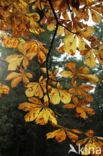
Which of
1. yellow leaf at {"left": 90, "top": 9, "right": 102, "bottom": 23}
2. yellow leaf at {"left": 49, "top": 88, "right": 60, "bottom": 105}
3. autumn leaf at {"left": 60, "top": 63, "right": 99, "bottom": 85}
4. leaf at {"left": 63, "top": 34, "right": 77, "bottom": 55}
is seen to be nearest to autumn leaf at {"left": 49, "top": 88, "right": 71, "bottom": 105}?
yellow leaf at {"left": 49, "top": 88, "right": 60, "bottom": 105}

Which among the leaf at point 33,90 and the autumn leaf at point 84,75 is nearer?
the autumn leaf at point 84,75

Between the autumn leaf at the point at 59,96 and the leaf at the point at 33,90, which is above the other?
the leaf at the point at 33,90

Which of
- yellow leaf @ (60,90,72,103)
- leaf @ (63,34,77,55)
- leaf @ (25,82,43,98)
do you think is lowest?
yellow leaf @ (60,90,72,103)

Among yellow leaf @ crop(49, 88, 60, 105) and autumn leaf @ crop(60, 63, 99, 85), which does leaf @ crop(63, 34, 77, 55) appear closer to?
autumn leaf @ crop(60, 63, 99, 85)

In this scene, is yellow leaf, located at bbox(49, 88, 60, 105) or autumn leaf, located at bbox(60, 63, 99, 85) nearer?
autumn leaf, located at bbox(60, 63, 99, 85)

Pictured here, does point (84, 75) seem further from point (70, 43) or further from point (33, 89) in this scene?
point (33, 89)

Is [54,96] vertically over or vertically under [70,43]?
under

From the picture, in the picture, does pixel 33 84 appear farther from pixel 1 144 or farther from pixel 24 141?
pixel 24 141

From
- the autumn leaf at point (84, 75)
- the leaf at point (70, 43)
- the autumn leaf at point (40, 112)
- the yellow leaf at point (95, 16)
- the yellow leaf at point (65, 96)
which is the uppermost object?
the yellow leaf at point (95, 16)

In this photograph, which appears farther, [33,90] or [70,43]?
[33,90]

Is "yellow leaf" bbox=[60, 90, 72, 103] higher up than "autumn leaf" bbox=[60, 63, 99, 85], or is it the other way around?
"autumn leaf" bbox=[60, 63, 99, 85]

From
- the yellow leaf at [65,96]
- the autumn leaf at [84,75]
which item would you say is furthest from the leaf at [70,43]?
the yellow leaf at [65,96]

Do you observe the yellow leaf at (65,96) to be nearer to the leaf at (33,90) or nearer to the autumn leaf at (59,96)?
the autumn leaf at (59,96)

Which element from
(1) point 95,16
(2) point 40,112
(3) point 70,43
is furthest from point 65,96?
(1) point 95,16
